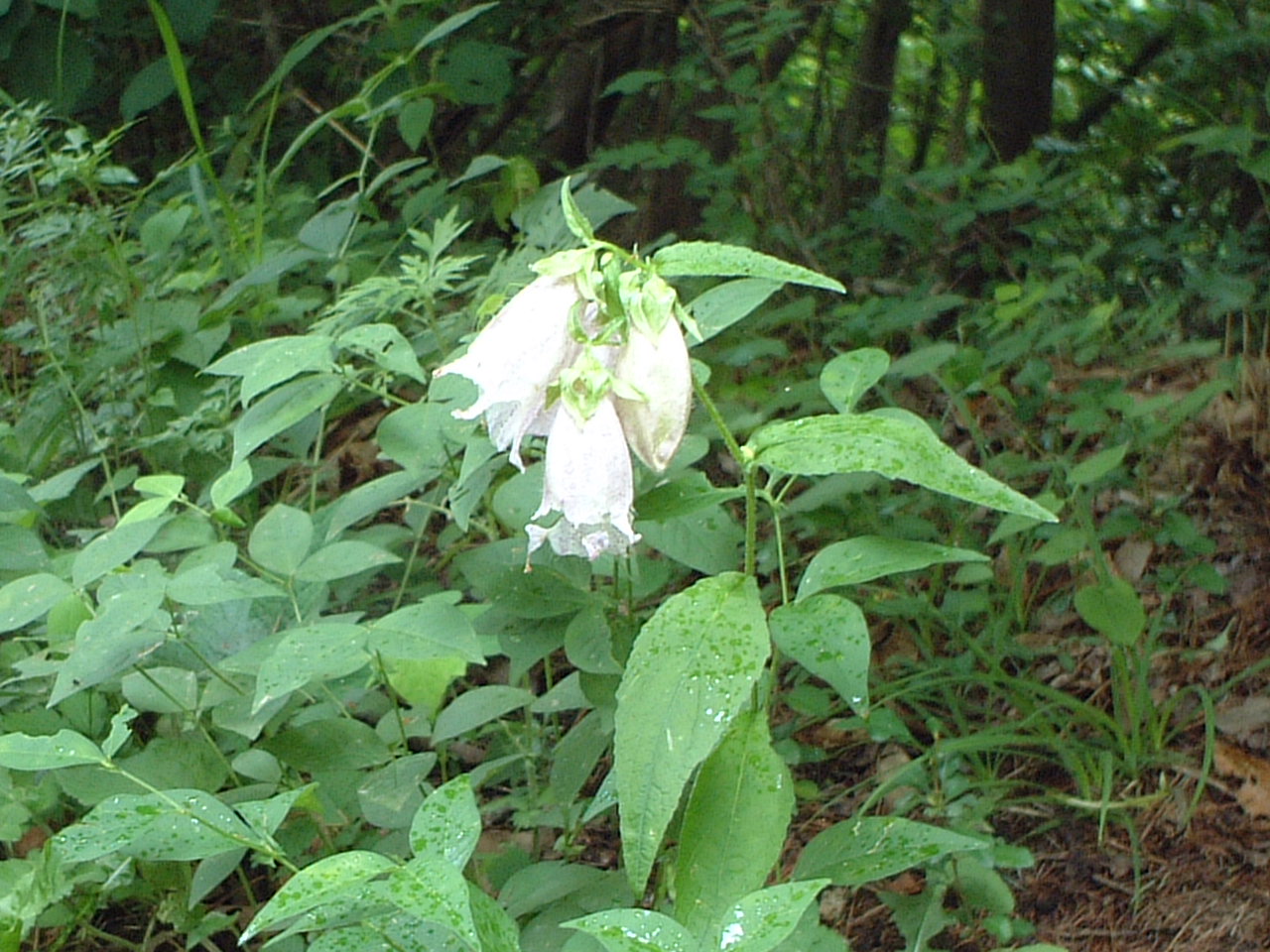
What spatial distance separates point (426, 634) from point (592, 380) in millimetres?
407

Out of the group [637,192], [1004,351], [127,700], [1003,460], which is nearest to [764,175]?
[637,192]

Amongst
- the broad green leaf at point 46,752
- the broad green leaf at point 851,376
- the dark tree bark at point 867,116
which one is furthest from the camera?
the dark tree bark at point 867,116

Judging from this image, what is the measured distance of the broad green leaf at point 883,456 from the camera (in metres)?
1.16

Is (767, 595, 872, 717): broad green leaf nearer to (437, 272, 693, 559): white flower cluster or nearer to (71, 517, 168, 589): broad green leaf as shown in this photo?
(437, 272, 693, 559): white flower cluster

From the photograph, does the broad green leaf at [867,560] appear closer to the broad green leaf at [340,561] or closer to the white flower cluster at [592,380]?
the white flower cluster at [592,380]

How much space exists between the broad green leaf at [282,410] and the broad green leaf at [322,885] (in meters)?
0.57

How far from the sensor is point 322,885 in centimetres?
107

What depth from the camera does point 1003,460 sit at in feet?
8.45

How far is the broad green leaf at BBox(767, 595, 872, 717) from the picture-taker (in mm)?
1249

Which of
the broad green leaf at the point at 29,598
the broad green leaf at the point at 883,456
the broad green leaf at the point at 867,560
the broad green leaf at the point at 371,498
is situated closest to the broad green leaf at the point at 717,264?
the broad green leaf at the point at 883,456

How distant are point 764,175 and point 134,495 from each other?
2091mm

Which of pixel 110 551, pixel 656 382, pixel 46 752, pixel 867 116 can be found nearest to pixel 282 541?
pixel 110 551

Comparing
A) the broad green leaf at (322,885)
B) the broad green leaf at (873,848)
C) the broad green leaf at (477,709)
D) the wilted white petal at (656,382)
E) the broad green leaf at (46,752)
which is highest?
the wilted white petal at (656,382)

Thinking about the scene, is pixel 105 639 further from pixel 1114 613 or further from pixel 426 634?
pixel 1114 613
